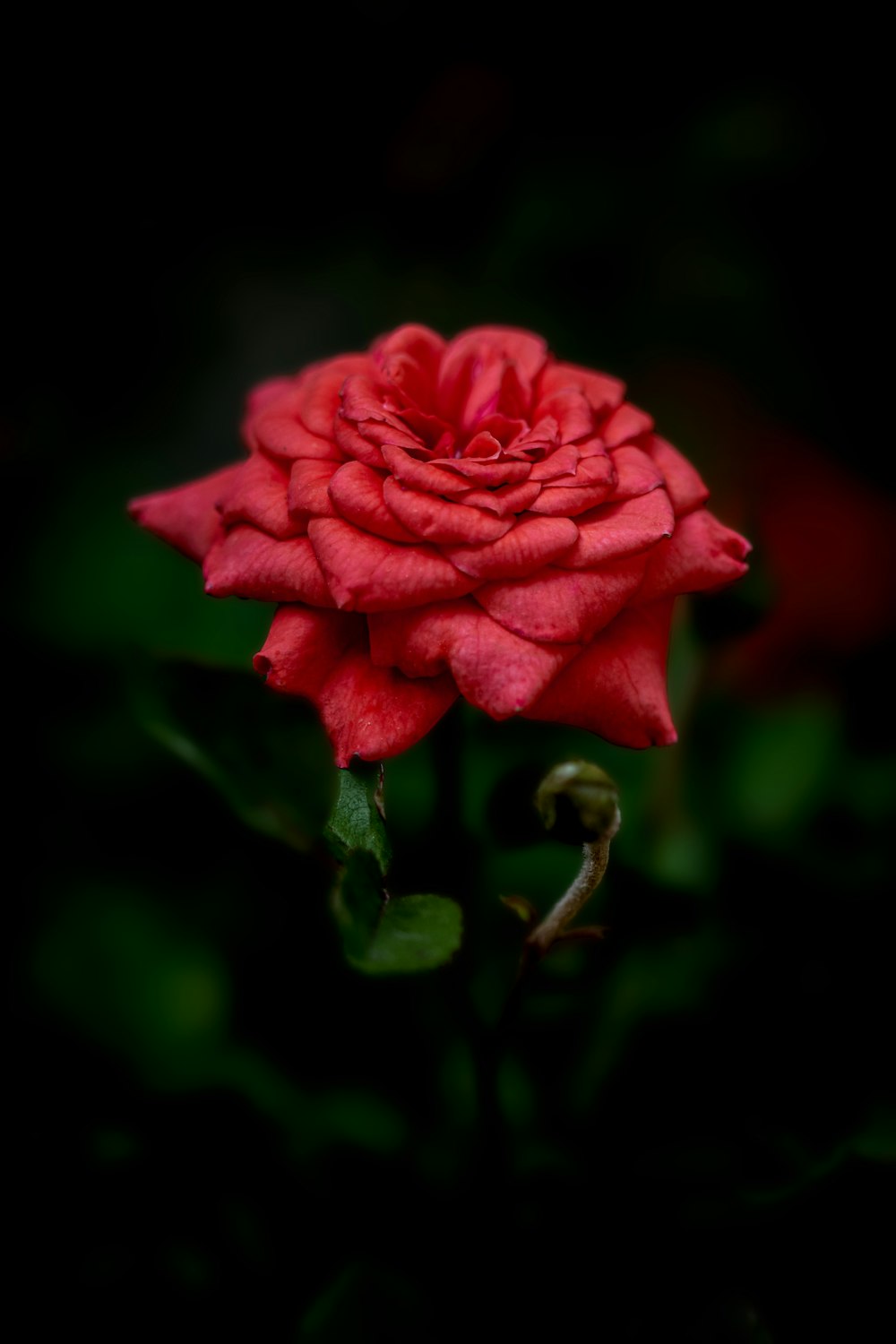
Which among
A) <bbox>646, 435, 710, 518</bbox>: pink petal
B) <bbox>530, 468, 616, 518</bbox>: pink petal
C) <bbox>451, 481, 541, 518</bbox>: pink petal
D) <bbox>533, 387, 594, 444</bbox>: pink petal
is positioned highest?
<bbox>646, 435, 710, 518</bbox>: pink petal

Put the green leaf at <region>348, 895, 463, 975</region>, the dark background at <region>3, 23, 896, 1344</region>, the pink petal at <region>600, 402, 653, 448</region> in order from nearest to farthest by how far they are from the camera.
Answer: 1. the green leaf at <region>348, 895, 463, 975</region>
2. the pink petal at <region>600, 402, 653, 448</region>
3. the dark background at <region>3, 23, 896, 1344</region>

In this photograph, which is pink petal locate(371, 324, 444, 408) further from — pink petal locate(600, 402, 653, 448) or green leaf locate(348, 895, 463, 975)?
green leaf locate(348, 895, 463, 975)

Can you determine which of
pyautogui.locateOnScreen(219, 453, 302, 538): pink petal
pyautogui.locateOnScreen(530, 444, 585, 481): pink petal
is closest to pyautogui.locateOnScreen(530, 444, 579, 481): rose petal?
pyautogui.locateOnScreen(530, 444, 585, 481): pink petal

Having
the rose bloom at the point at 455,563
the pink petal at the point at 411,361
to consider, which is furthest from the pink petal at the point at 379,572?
the pink petal at the point at 411,361

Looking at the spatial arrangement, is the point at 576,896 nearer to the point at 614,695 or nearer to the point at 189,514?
the point at 614,695

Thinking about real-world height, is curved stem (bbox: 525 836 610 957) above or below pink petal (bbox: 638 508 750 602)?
below

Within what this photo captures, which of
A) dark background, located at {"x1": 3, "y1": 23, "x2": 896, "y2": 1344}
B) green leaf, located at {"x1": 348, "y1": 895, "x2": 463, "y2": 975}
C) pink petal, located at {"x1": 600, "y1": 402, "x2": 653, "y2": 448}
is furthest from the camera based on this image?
dark background, located at {"x1": 3, "y1": 23, "x2": 896, "y2": 1344}

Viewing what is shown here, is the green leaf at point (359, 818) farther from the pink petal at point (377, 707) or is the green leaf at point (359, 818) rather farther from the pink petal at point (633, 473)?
the pink petal at point (633, 473)

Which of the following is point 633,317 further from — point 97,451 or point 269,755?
point 269,755

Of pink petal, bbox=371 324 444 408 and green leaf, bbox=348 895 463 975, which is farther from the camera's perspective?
pink petal, bbox=371 324 444 408

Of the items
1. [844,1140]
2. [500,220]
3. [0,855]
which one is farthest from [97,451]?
[844,1140]
